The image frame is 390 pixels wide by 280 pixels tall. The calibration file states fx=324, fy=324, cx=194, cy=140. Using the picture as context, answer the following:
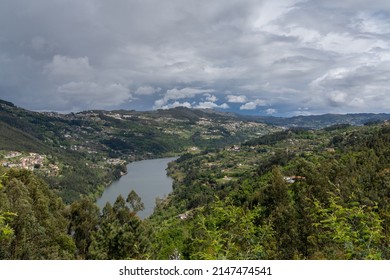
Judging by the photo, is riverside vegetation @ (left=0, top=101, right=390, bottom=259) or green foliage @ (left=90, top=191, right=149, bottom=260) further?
green foliage @ (left=90, top=191, right=149, bottom=260)

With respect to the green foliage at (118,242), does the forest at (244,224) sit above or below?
above

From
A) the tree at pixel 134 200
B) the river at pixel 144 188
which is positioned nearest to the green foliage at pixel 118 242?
the tree at pixel 134 200

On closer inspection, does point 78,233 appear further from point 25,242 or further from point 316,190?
point 316,190

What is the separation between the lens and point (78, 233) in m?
25.8

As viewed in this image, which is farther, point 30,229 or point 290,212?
point 30,229

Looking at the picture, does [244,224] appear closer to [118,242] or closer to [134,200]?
[118,242]

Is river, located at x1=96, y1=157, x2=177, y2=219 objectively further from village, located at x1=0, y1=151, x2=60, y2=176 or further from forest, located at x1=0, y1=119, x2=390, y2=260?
forest, located at x1=0, y1=119, x2=390, y2=260

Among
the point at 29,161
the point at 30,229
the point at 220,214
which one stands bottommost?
the point at 29,161

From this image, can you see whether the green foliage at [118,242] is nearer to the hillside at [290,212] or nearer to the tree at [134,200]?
the hillside at [290,212]

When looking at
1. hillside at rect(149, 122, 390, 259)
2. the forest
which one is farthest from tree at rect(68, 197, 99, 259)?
hillside at rect(149, 122, 390, 259)

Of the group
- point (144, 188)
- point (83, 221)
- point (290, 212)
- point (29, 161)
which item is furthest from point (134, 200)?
point (29, 161)

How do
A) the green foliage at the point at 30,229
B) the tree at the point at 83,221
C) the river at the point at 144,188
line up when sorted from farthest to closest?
the river at the point at 144,188
the tree at the point at 83,221
the green foliage at the point at 30,229

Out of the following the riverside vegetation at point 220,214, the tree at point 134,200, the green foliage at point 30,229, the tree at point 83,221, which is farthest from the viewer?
the tree at point 134,200

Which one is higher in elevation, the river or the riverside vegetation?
the riverside vegetation
